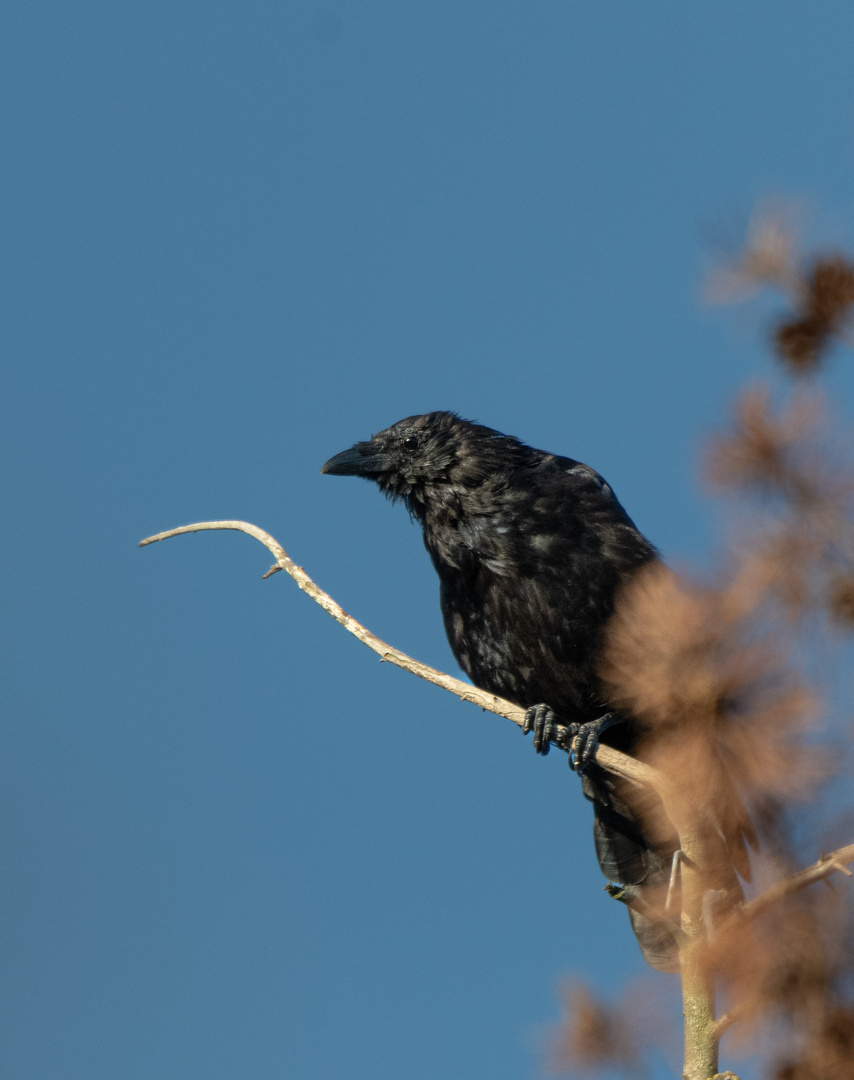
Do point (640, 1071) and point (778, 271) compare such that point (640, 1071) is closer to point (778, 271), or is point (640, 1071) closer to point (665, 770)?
point (665, 770)

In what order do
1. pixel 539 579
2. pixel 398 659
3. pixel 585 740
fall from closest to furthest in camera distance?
pixel 398 659 < pixel 585 740 < pixel 539 579

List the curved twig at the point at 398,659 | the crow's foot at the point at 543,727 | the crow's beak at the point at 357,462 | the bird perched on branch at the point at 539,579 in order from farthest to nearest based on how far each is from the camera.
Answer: the crow's beak at the point at 357,462 < the bird perched on branch at the point at 539,579 < the crow's foot at the point at 543,727 < the curved twig at the point at 398,659

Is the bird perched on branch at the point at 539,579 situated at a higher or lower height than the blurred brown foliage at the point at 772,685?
higher

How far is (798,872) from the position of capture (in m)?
2.50

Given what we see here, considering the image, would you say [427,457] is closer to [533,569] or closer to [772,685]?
[533,569]

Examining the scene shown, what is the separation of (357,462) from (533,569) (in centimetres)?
118

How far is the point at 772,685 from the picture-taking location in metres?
2.37

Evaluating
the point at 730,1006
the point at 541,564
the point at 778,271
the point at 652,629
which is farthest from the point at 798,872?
the point at 541,564

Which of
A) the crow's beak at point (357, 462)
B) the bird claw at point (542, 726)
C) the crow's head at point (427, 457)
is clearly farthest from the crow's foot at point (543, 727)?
the crow's beak at point (357, 462)

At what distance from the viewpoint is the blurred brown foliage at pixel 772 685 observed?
89.8 inches

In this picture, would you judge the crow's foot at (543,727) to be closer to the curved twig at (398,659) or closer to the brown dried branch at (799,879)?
Answer: the curved twig at (398,659)

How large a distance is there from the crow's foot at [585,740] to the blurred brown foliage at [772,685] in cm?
191

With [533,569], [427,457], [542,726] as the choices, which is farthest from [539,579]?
[427,457]

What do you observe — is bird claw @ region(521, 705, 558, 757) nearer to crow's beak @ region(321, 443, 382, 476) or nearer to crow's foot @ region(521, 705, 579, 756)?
crow's foot @ region(521, 705, 579, 756)
